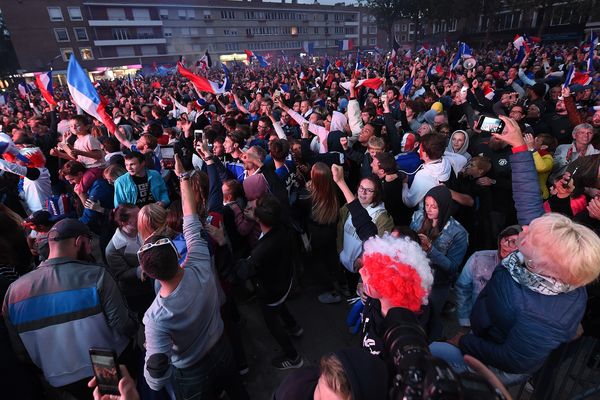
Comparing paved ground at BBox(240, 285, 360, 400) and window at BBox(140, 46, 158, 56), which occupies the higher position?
window at BBox(140, 46, 158, 56)

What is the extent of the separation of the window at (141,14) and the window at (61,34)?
37.2ft

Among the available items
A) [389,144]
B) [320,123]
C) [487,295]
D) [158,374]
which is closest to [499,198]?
[389,144]

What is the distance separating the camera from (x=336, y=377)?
127 centimetres

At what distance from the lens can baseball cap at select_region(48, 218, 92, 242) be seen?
2.30m

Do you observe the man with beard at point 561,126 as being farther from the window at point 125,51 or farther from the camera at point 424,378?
the window at point 125,51

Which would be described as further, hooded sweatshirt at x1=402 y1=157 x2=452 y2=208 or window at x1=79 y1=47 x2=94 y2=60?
window at x1=79 y1=47 x2=94 y2=60

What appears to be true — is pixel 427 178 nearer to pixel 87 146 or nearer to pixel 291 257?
pixel 291 257

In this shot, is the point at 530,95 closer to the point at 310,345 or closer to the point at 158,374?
the point at 310,345

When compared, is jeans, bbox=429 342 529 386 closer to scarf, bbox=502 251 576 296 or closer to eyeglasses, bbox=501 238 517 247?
scarf, bbox=502 251 576 296

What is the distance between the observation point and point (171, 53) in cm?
6075

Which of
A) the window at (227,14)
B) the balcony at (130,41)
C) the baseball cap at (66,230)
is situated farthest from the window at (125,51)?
the baseball cap at (66,230)

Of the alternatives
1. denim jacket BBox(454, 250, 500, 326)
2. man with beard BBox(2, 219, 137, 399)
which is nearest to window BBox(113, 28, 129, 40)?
man with beard BBox(2, 219, 137, 399)

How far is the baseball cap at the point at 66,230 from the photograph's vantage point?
230 cm

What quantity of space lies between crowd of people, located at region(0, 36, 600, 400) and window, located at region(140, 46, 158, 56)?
6128cm
